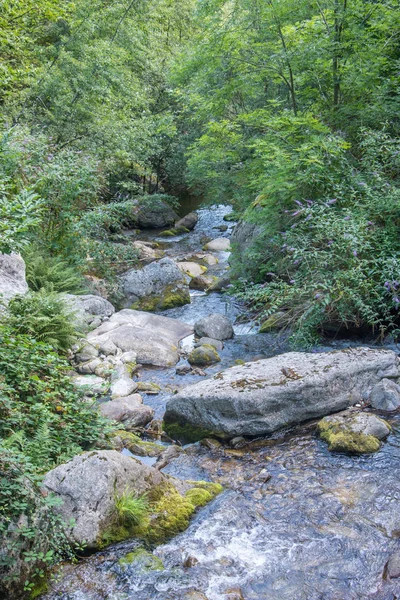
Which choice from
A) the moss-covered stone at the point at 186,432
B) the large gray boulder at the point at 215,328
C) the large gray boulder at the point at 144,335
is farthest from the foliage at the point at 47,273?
the moss-covered stone at the point at 186,432

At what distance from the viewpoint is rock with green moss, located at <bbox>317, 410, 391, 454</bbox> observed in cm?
513

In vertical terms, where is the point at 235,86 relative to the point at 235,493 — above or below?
above

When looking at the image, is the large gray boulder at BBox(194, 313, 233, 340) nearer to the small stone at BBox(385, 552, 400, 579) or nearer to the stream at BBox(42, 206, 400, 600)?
the stream at BBox(42, 206, 400, 600)

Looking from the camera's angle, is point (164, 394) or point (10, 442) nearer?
point (10, 442)

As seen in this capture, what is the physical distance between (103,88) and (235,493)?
13.1 meters

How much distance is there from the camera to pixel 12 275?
835 centimetres

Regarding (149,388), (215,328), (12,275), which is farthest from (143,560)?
(215,328)

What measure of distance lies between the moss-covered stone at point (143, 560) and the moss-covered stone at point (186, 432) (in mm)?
2345

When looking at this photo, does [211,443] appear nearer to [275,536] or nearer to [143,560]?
[275,536]

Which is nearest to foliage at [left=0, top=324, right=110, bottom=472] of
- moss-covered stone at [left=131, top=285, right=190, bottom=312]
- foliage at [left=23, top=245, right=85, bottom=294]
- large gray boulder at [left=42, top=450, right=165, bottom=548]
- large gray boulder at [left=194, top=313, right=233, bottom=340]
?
large gray boulder at [left=42, top=450, right=165, bottom=548]

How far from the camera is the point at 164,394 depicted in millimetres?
7480

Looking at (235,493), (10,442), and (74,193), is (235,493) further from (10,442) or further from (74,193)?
(74,193)

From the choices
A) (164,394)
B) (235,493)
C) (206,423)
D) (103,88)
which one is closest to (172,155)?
(103,88)

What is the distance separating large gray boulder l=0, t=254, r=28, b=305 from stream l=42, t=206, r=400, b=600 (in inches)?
Answer: 173
